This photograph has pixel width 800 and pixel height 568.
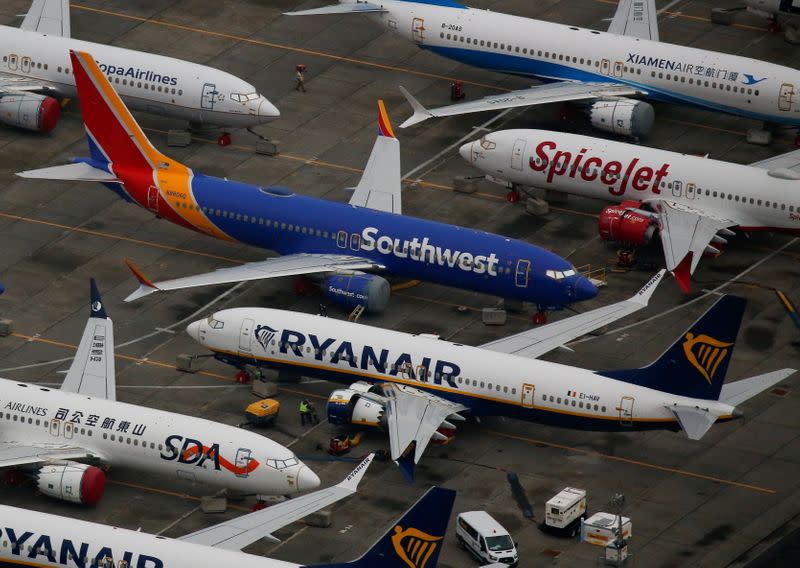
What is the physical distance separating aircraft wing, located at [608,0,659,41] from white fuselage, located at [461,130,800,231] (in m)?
14.6

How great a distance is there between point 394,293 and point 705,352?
80.5 feet

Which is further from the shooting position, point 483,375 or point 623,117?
point 623,117

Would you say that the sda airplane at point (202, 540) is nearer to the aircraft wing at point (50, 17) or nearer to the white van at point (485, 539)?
the white van at point (485, 539)

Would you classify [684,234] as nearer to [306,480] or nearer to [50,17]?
[306,480]

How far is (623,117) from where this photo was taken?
143125 millimetres

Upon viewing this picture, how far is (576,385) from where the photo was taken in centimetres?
11431

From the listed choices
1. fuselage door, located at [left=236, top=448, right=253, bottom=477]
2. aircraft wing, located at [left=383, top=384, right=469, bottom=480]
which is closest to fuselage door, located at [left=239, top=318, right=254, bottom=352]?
aircraft wing, located at [left=383, top=384, right=469, bottom=480]

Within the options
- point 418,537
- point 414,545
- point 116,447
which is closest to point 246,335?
point 116,447

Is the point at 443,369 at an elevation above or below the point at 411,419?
above

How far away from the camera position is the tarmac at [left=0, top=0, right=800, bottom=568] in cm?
11150

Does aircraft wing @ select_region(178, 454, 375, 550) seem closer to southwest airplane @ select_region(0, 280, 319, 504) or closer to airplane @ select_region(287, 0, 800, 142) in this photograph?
southwest airplane @ select_region(0, 280, 319, 504)

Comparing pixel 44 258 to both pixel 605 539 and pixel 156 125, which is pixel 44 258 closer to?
pixel 156 125

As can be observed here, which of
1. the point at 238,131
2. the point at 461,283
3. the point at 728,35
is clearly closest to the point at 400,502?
the point at 461,283

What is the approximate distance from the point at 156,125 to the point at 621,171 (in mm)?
29979
